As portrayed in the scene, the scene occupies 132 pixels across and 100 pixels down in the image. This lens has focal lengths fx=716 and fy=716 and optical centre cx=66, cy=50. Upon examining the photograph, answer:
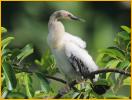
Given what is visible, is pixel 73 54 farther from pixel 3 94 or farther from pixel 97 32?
pixel 97 32

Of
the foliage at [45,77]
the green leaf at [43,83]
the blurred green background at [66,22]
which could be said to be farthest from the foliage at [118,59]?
the blurred green background at [66,22]

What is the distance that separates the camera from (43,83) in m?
2.96

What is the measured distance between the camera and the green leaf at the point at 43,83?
2.94 metres

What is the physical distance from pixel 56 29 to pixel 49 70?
0.62m

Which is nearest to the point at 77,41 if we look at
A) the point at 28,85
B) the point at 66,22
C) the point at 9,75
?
the point at 28,85

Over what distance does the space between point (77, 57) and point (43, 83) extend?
2.61ft

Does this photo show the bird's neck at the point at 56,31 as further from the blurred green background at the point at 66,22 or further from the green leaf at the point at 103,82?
the blurred green background at the point at 66,22

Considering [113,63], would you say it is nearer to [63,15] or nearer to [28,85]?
[28,85]

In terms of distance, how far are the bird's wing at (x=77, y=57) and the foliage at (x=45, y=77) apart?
1.51ft

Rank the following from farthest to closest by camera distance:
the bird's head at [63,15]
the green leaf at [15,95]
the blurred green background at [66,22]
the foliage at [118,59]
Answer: the blurred green background at [66,22] < the bird's head at [63,15] < the foliage at [118,59] < the green leaf at [15,95]

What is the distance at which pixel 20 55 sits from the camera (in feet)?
10.1

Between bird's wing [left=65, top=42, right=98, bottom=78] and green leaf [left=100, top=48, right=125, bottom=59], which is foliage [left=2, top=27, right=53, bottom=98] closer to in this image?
green leaf [left=100, top=48, right=125, bottom=59]

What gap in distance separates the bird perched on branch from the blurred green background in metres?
1.84

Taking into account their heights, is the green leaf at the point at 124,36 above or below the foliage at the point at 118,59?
above
